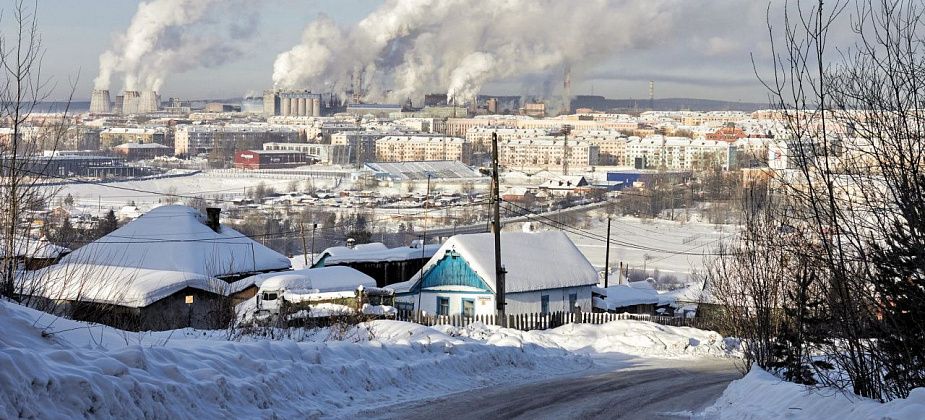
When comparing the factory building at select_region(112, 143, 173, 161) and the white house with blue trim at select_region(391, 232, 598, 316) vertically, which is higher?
the factory building at select_region(112, 143, 173, 161)

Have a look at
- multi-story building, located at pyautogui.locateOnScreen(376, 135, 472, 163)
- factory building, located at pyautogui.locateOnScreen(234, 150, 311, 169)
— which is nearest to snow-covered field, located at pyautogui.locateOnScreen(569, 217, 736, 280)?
factory building, located at pyautogui.locateOnScreen(234, 150, 311, 169)

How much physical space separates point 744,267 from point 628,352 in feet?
24.3

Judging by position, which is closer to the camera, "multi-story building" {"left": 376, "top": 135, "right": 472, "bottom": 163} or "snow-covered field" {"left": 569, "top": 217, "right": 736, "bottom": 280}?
"snow-covered field" {"left": 569, "top": 217, "right": 736, "bottom": 280}

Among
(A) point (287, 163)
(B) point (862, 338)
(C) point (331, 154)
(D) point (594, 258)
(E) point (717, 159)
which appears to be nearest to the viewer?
(B) point (862, 338)

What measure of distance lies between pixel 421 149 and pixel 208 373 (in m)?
174

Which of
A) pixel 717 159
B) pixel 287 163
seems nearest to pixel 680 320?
pixel 717 159

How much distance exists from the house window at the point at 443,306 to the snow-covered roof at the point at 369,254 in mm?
4368

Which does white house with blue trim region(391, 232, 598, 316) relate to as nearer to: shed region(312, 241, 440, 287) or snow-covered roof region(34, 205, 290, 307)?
shed region(312, 241, 440, 287)

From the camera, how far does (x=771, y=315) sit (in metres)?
11.0

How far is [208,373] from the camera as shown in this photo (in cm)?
746

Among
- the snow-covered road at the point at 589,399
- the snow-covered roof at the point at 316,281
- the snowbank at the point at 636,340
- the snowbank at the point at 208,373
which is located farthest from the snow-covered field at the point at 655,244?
the snowbank at the point at 208,373

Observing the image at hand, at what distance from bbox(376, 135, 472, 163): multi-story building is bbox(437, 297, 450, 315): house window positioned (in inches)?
5720

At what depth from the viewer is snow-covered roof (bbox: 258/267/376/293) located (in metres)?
22.5

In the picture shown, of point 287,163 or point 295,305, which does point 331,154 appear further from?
point 295,305
